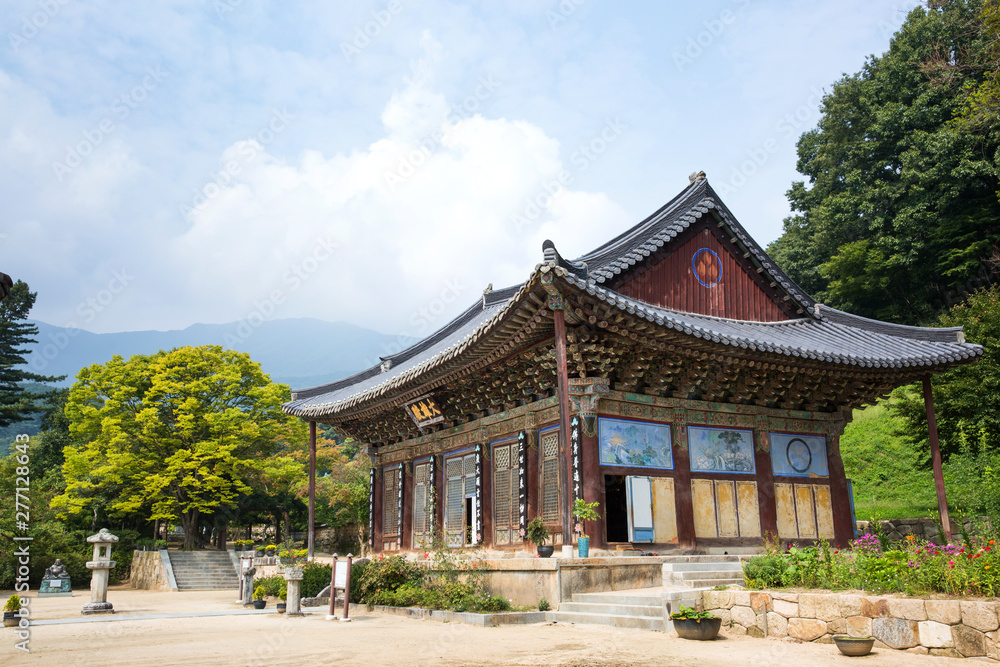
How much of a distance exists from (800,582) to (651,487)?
4.70m

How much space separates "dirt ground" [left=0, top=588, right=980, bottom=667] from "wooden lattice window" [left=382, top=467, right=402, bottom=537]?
25.6 feet

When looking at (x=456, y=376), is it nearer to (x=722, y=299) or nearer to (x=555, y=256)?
(x=555, y=256)

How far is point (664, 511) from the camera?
13867mm

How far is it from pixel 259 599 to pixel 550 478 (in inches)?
332

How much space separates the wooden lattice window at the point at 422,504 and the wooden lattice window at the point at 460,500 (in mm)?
573

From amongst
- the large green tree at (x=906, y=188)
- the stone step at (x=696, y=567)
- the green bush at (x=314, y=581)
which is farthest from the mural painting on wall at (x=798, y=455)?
the large green tree at (x=906, y=188)

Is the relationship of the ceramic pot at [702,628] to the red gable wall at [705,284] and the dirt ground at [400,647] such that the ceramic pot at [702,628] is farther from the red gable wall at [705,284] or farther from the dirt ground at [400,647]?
the red gable wall at [705,284]

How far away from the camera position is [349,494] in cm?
3834

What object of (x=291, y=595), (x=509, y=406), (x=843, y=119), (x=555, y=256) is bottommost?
(x=291, y=595)

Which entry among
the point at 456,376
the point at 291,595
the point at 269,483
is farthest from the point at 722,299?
the point at 269,483

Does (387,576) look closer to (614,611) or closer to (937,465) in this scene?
(614,611)

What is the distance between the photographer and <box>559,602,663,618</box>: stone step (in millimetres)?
9891

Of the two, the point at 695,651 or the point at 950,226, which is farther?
the point at 950,226

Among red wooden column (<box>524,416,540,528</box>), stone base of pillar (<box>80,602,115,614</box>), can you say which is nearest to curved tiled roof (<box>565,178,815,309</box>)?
red wooden column (<box>524,416,540,528</box>)
